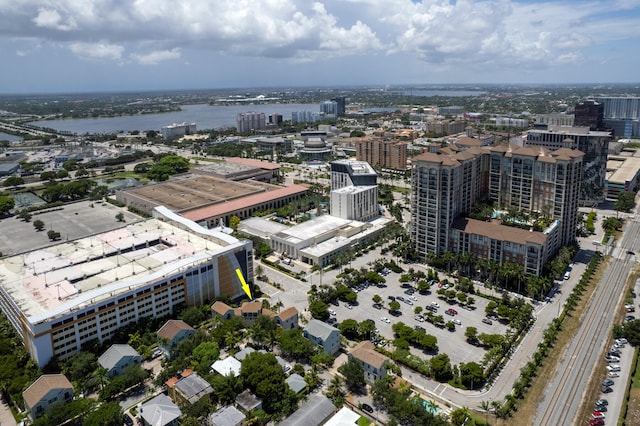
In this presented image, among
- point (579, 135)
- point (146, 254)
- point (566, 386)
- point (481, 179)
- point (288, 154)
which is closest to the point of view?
point (566, 386)

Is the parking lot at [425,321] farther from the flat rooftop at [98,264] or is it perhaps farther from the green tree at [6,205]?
the green tree at [6,205]

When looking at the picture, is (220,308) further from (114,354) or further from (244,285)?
(114,354)

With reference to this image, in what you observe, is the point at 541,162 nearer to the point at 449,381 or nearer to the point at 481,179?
the point at 481,179

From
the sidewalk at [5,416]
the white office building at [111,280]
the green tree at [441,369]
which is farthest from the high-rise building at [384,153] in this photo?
the sidewalk at [5,416]

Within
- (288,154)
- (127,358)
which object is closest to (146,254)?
(127,358)

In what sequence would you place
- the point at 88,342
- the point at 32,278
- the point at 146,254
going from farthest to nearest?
the point at 146,254 → the point at 32,278 → the point at 88,342

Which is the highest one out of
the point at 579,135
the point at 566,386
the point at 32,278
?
the point at 579,135

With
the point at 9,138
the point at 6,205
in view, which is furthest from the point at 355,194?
the point at 9,138

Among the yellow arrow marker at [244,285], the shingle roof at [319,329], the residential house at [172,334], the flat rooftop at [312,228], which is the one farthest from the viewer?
the flat rooftop at [312,228]

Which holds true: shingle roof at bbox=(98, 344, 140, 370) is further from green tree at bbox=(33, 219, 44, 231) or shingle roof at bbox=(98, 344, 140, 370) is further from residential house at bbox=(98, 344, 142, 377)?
green tree at bbox=(33, 219, 44, 231)
